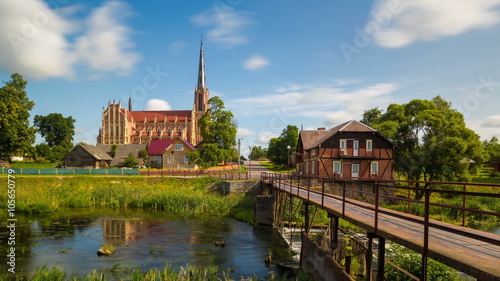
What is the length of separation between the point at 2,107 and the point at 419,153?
55416 mm

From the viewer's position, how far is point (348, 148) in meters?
36.9

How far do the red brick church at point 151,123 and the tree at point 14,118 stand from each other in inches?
2396

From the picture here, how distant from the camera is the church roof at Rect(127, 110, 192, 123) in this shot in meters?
125

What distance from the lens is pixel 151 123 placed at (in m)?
123

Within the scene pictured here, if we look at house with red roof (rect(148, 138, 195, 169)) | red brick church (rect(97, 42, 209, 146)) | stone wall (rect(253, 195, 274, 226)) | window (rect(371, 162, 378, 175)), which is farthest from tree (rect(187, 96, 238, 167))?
red brick church (rect(97, 42, 209, 146))

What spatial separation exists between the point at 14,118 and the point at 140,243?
1730 inches

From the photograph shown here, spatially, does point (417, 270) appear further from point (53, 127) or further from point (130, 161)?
point (53, 127)

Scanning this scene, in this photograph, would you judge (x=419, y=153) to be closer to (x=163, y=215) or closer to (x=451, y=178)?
(x=451, y=178)

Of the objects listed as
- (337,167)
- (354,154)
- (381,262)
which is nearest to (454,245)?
(381,262)

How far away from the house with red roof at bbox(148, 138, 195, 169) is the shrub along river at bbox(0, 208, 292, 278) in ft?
107

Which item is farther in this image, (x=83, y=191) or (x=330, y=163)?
(x=330, y=163)

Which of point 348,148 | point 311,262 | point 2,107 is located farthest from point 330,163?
point 2,107

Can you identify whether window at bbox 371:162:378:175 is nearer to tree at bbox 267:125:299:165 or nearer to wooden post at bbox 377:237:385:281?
wooden post at bbox 377:237:385:281

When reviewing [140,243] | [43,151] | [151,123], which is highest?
[151,123]
